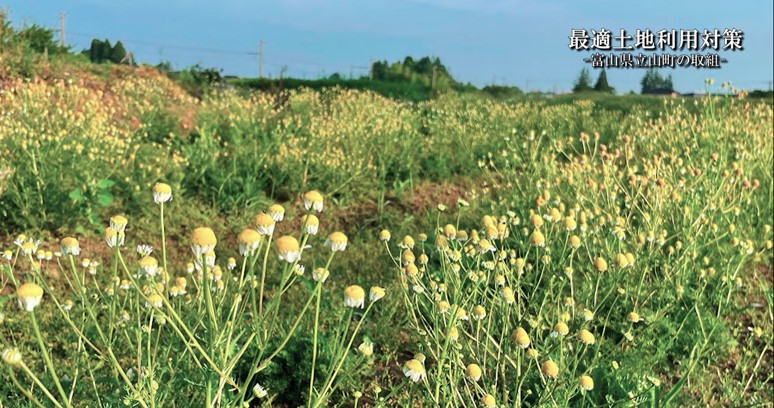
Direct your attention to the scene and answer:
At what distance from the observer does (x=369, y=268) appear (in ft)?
13.3

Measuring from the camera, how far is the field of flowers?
1799 mm

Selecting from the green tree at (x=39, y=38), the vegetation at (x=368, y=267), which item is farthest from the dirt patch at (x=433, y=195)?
the green tree at (x=39, y=38)

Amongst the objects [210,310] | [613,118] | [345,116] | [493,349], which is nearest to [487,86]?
[613,118]

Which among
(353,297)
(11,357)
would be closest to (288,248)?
(353,297)

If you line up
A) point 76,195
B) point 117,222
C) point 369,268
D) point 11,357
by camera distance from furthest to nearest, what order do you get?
point 76,195, point 369,268, point 117,222, point 11,357

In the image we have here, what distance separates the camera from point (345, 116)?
801 cm

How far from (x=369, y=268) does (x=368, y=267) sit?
0.5 inches

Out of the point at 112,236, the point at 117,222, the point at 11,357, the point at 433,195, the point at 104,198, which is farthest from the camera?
the point at 433,195

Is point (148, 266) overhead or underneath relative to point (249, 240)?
underneath

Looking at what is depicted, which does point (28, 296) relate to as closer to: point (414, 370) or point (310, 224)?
point (310, 224)

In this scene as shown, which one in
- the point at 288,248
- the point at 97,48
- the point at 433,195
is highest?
the point at 97,48

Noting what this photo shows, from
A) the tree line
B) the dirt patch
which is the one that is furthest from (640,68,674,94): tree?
the dirt patch

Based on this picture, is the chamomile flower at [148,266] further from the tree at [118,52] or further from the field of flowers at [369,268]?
the tree at [118,52]

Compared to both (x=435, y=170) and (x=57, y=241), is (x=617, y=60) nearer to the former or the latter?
(x=435, y=170)
